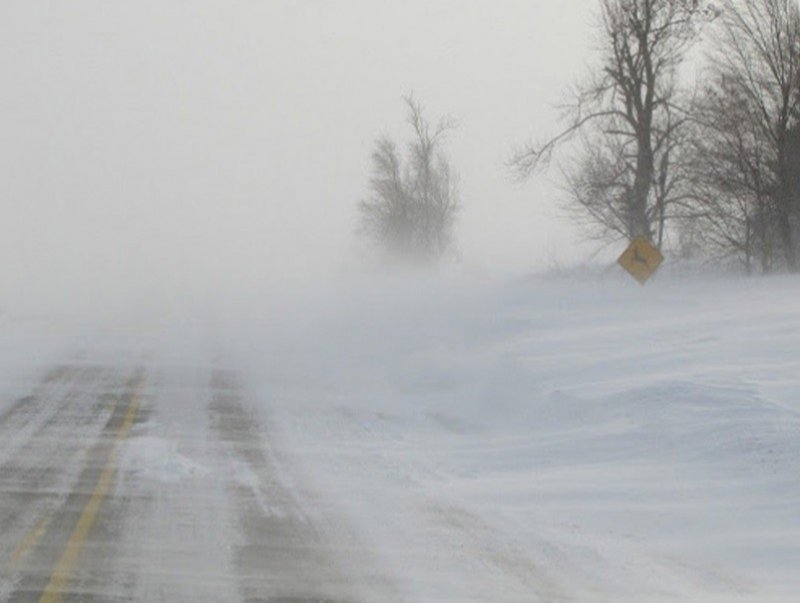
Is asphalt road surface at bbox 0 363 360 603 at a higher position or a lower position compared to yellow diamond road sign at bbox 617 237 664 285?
lower

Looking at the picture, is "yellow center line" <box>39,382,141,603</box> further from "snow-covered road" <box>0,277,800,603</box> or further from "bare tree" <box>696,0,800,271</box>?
"bare tree" <box>696,0,800,271</box>

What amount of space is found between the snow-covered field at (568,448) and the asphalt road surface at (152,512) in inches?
22.2

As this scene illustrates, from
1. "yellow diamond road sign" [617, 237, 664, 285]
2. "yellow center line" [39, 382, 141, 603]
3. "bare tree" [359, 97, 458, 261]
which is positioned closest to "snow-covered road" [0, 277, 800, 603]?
"yellow center line" [39, 382, 141, 603]

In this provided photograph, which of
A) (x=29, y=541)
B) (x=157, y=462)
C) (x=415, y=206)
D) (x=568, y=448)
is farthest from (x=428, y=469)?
(x=415, y=206)

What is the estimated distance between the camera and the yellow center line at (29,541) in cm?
796

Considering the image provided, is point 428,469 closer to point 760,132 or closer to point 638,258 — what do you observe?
point 638,258

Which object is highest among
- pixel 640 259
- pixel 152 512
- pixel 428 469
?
pixel 640 259

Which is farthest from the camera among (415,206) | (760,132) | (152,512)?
(415,206)

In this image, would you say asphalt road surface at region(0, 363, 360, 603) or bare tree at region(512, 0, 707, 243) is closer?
asphalt road surface at region(0, 363, 360, 603)

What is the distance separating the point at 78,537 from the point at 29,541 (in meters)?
0.35

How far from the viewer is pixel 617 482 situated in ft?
36.2

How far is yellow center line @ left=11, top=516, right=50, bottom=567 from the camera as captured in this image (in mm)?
7965

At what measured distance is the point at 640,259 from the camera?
74.1 ft

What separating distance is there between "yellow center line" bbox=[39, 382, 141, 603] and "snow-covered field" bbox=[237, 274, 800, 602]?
189cm
